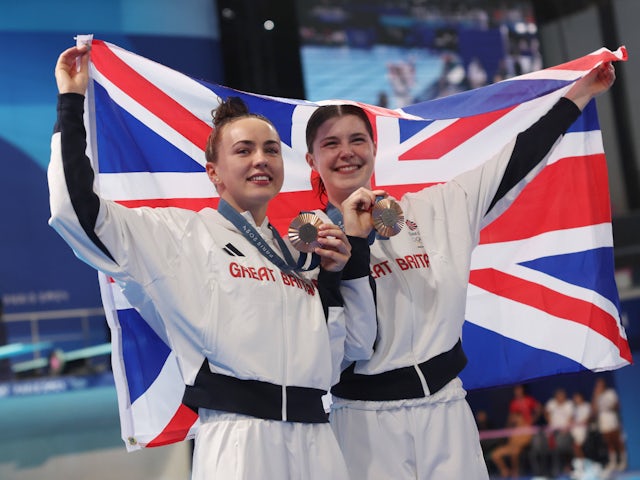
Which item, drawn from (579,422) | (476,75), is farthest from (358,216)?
(579,422)

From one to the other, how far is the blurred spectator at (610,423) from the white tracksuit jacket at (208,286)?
7811 mm

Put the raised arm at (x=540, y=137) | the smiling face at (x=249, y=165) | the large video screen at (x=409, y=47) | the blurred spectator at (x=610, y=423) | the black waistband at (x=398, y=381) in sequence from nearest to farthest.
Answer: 1. the smiling face at (x=249, y=165)
2. the black waistband at (x=398, y=381)
3. the raised arm at (x=540, y=137)
4. the large video screen at (x=409, y=47)
5. the blurred spectator at (x=610, y=423)

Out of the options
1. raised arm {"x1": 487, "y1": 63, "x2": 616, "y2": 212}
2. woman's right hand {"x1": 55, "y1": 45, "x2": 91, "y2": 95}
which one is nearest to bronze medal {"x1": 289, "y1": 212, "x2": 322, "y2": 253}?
woman's right hand {"x1": 55, "y1": 45, "x2": 91, "y2": 95}

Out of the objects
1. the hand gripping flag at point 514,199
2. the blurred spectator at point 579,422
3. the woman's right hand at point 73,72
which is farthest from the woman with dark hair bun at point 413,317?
the blurred spectator at point 579,422

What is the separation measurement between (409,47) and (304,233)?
720cm

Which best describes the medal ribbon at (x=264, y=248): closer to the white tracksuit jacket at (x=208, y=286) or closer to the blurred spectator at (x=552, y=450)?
the white tracksuit jacket at (x=208, y=286)

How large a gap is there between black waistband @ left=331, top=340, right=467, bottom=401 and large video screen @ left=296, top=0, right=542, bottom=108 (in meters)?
6.07

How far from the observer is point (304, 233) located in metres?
2.18

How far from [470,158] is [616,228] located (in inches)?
253

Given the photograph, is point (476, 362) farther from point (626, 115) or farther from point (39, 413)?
point (626, 115)

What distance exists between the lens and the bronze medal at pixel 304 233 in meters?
2.17

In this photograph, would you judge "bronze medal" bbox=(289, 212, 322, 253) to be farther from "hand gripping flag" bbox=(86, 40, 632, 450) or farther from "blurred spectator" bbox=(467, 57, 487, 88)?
"blurred spectator" bbox=(467, 57, 487, 88)

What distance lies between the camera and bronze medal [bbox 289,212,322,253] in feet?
7.13

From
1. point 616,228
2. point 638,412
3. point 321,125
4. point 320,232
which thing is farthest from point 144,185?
point 638,412
